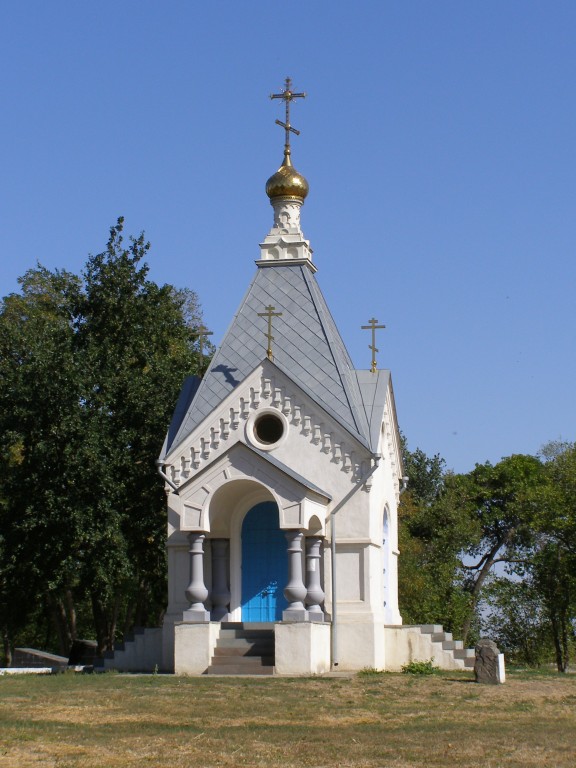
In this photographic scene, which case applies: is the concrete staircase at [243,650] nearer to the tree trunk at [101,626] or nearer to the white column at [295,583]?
the white column at [295,583]

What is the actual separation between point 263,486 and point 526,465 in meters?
21.5

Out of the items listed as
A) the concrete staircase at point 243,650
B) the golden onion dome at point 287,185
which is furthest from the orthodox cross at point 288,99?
the concrete staircase at point 243,650

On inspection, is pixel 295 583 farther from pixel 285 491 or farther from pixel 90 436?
pixel 90 436

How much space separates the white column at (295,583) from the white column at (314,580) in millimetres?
322

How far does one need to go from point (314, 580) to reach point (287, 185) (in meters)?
8.31

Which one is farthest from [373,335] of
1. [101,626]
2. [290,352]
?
[101,626]

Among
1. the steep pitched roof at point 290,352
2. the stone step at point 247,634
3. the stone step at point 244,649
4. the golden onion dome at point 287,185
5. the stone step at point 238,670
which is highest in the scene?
the golden onion dome at point 287,185

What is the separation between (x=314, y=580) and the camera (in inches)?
814

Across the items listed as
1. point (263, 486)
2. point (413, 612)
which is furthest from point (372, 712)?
point (413, 612)

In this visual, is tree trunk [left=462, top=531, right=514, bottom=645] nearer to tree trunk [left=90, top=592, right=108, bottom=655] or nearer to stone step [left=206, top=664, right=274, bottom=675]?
tree trunk [left=90, top=592, right=108, bottom=655]

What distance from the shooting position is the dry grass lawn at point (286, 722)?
1111cm

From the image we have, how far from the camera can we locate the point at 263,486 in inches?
808

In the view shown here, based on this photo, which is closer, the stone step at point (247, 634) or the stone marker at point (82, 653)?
the stone step at point (247, 634)

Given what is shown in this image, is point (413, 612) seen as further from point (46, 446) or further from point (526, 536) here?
point (46, 446)
